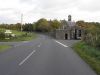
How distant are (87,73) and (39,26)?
15384 cm

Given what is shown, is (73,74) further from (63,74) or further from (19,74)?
(19,74)

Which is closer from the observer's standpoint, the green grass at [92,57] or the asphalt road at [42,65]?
the asphalt road at [42,65]

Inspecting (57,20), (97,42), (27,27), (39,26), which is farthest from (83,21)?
(97,42)

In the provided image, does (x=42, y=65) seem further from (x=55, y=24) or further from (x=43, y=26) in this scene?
(x=43, y=26)

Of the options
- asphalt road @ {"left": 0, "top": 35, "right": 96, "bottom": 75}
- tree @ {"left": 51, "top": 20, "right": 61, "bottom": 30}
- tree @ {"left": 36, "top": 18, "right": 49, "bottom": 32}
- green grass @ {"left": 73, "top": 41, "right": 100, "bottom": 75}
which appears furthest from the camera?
tree @ {"left": 36, "top": 18, "right": 49, "bottom": 32}

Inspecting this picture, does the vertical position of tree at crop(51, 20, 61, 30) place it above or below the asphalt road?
above

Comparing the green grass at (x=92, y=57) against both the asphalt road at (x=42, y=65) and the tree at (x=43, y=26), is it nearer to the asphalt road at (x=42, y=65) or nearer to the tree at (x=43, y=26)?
the asphalt road at (x=42, y=65)

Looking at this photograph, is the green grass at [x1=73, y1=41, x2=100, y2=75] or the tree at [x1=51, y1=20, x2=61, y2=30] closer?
the green grass at [x1=73, y1=41, x2=100, y2=75]

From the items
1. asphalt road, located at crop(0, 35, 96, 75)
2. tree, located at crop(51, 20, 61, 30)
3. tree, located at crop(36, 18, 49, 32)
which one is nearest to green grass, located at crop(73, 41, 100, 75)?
asphalt road, located at crop(0, 35, 96, 75)

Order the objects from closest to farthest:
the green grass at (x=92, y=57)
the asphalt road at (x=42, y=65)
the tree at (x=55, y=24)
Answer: the asphalt road at (x=42, y=65) < the green grass at (x=92, y=57) < the tree at (x=55, y=24)

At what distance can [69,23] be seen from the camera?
118938mm

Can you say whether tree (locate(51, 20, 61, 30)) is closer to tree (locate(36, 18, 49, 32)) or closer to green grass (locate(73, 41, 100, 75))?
tree (locate(36, 18, 49, 32))

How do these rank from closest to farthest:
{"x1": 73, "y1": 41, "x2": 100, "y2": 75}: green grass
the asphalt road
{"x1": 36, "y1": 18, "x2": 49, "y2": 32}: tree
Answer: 1. the asphalt road
2. {"x1": 73, "y1": 41, "x2": 100, "y2": 75}: green grass
3. {"x1": 36, "y1": 18, "x2": 49, "y2": 32}: tree

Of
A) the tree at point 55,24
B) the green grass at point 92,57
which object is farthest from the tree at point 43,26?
the green grass at point 92,57
